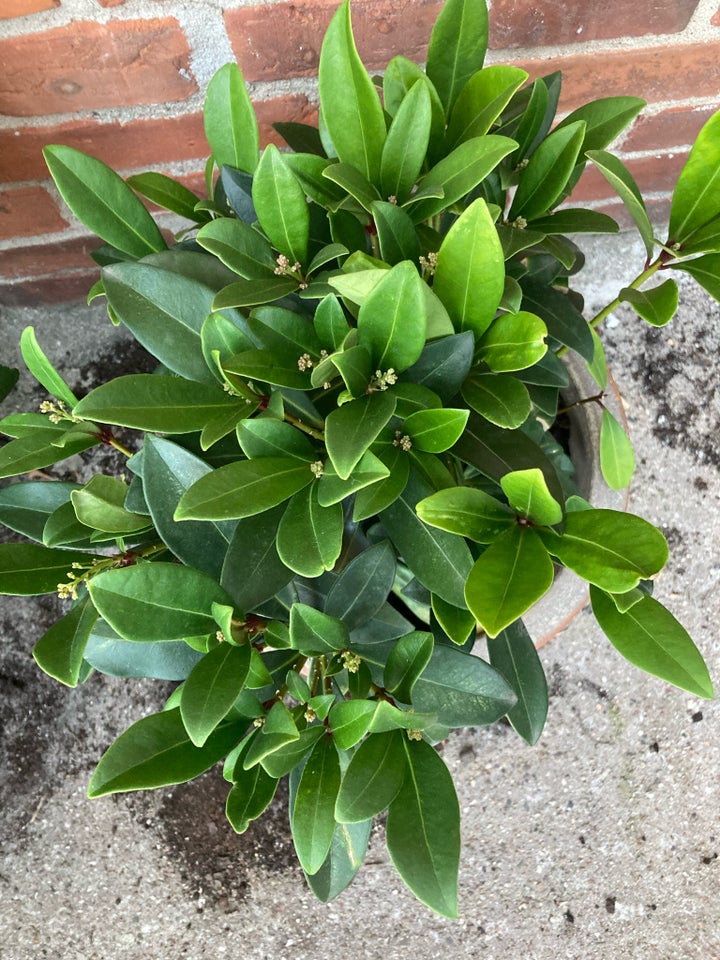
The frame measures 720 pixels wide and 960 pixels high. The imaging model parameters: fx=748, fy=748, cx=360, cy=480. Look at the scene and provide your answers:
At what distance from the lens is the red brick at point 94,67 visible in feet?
2.87

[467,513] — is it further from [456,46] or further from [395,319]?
[456,46]

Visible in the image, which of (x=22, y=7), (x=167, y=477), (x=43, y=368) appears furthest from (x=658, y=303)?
(x=22, y=7)

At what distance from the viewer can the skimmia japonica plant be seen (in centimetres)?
54

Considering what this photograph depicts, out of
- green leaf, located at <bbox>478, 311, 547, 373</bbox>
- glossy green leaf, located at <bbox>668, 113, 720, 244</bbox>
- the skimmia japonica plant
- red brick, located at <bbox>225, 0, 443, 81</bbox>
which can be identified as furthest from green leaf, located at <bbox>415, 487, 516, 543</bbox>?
red brick, located at <bbox>225, 0, 443, 81</bbox>

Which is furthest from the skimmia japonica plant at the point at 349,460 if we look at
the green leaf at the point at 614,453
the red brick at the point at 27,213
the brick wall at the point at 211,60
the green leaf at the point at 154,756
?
the red brick at the point at 27,213

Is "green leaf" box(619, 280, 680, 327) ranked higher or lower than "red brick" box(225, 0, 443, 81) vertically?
lower

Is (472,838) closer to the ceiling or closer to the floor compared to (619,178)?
closer to the floor

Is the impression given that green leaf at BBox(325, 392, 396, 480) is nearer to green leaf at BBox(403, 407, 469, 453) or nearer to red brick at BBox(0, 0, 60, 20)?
green leaf at BBox(403, 407, 469, 453)

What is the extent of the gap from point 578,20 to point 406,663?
0.86 m

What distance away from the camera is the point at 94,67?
0.92 metres

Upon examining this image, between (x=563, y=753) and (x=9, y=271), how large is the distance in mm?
1222

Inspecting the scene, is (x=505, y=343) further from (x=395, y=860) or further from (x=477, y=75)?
(x=395, y=860)

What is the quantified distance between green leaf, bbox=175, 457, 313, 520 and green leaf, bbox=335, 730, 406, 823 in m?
0.21

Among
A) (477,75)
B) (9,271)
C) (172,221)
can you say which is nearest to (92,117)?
(172,221)
